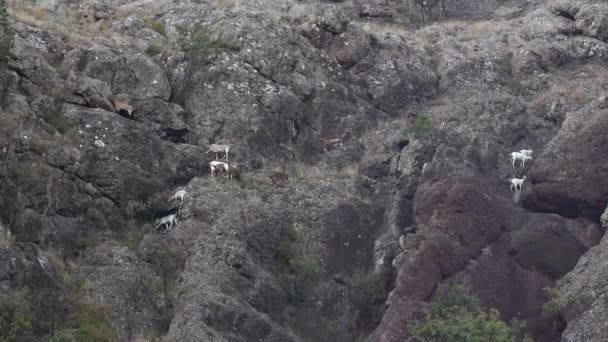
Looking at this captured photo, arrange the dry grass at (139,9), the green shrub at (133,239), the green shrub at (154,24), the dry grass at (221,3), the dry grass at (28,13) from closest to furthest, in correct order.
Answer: the green shrub at (133,239)
the dry grass at (28,13)
the green shrub at (154,24)
the dry grass at (139,9)
the dry grass at (221,3)

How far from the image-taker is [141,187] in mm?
35312

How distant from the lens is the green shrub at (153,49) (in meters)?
42.5

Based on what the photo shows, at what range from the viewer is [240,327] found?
30.5 meters

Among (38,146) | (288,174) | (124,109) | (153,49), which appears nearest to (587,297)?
(288,174)

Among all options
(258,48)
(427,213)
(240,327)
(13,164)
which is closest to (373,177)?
(427,213)

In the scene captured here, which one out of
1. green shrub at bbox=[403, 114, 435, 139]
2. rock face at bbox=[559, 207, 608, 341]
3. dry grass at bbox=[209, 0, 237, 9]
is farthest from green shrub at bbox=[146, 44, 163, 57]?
rock face at bbox=[559, 207, 608, 341]

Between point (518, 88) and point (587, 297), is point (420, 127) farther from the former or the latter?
point (587, 297)

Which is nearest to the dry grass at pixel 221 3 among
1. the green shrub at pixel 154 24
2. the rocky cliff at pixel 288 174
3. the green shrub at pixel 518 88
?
the rocky cliff at pixel 288 174

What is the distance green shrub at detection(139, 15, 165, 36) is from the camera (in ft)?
146

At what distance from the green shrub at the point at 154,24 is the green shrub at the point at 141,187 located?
10.7m

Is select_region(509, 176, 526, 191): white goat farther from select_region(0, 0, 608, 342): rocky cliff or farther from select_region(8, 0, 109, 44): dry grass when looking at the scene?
select_region(8, 0, 109, 44): dry grass

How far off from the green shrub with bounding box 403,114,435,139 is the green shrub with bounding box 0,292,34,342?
17167 millimetres

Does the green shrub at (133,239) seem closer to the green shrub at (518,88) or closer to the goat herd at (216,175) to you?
the goat herd at (216,175)

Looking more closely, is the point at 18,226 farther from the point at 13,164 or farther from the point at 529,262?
the point at 529,262
